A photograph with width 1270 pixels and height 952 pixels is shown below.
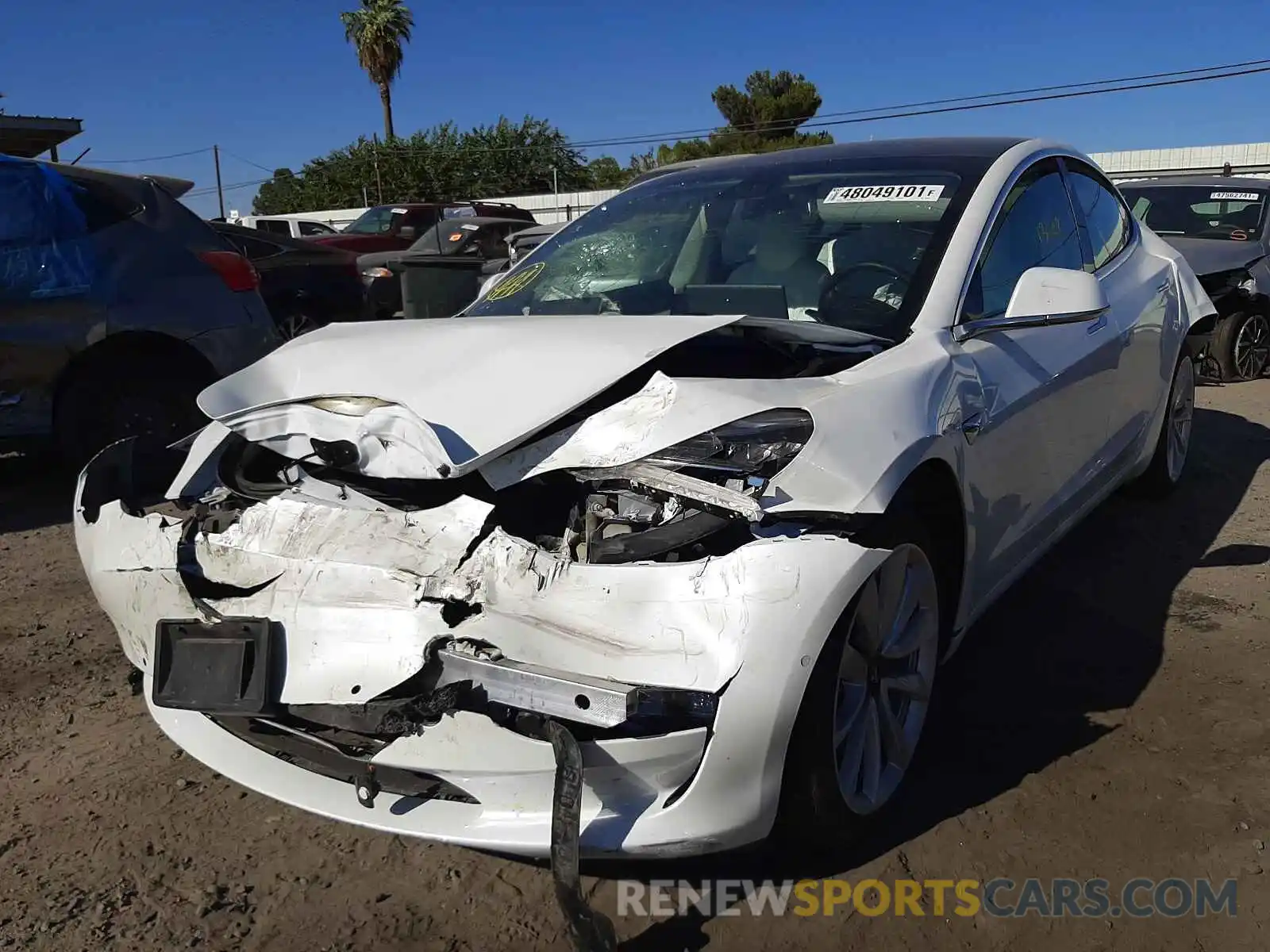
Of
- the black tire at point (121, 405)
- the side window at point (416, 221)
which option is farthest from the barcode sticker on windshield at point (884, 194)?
the side window at point (416, 221)

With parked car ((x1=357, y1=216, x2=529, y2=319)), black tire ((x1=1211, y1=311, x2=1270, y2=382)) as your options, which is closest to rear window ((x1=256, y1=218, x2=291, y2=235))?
parked car ((x1=357, y1=216, x2=529, y2=319))

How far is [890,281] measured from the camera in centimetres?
296

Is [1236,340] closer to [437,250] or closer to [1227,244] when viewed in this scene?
[1227,244]

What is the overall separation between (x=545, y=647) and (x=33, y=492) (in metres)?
4.85

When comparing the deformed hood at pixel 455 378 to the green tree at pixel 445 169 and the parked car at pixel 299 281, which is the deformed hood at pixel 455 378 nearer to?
the parked car at pixel 299 281

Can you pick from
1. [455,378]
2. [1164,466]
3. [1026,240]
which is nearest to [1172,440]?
[1164,466]

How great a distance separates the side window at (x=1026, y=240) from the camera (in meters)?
3.02

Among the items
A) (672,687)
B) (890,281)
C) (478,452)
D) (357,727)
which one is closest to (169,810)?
(357,727)

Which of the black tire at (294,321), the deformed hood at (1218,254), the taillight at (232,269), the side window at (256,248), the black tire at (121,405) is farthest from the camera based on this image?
the black tire at (294,321)

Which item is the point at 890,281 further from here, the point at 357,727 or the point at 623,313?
the point at 357,727

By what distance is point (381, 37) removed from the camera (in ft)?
145

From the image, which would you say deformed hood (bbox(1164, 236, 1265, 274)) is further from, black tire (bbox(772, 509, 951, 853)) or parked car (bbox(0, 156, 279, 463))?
black tire (bbox(772, 509, 951, 853))
